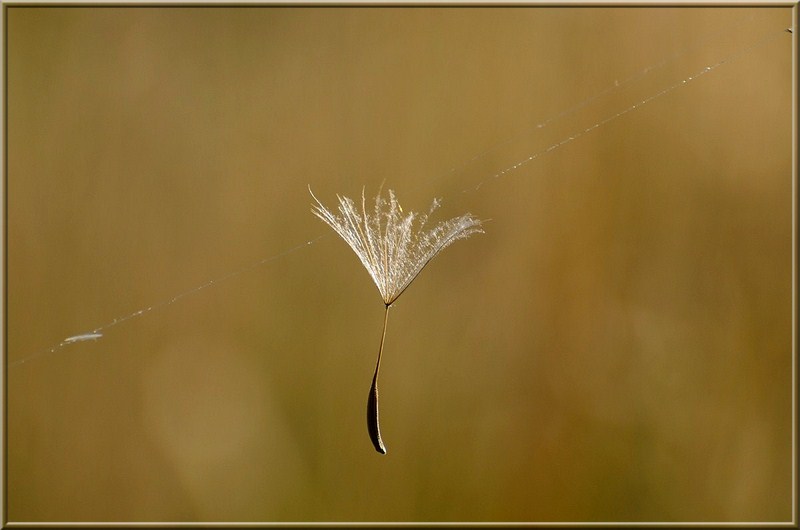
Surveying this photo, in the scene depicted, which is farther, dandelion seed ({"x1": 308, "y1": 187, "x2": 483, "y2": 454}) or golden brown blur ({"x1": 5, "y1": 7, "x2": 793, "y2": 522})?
golden brown blur ({"x1": 5, "y1": 7, "x2": 793, "y2": 522})

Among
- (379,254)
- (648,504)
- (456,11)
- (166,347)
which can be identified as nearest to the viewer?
(379,254)

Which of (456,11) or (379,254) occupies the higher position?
(456,11)

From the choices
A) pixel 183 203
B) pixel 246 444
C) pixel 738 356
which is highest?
pixel 183 203

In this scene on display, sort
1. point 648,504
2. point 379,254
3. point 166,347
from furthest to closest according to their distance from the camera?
point 166,347
point 648,504
point 379,254

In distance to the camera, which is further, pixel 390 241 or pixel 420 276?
pixel 420 276

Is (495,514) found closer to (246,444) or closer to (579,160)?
(246,444)

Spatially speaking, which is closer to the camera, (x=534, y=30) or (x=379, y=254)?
(x=379, y=254)

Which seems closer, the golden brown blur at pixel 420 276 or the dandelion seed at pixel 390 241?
the dandelion seed at pixel 390 241

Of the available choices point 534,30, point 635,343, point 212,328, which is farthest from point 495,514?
point 534,30
